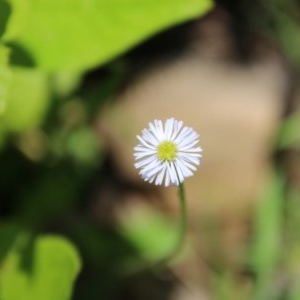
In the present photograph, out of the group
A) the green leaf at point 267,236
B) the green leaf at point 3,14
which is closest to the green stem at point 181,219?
the green leaf at point 267,236

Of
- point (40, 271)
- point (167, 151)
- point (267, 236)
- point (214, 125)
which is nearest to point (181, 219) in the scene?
point (40, 271)

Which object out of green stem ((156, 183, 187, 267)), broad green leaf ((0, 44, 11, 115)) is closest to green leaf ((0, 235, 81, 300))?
green stem ((156, 183, 187, 267))

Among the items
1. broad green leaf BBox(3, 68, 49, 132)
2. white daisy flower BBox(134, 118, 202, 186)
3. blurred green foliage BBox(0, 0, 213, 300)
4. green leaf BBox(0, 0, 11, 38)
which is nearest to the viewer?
white daisy flower BBox(134, 118, 202, 186)

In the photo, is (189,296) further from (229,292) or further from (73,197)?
(73,197)

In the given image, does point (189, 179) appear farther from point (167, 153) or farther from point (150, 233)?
point (167, 153)

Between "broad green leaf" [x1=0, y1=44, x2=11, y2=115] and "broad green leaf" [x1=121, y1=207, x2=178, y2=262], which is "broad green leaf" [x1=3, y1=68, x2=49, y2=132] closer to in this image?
"broad green leaf" [x1=121, y1=207, x2=178, y2=262]

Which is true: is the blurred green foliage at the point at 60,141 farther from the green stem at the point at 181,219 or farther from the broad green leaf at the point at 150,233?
the green stem at the point at 181,219
